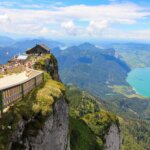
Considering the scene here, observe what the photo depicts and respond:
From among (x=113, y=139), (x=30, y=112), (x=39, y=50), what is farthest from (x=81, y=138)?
(x=39, y=50)

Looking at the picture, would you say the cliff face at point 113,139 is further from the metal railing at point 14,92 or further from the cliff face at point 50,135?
the metal railing at point 14,92

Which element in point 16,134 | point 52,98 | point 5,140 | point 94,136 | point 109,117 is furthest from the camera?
point 109,117

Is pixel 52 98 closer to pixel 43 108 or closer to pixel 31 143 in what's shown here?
pixel 43 108

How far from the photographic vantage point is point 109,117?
8800 centimetres

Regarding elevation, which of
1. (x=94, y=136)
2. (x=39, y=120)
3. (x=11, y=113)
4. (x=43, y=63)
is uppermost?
(x=11, y=113)

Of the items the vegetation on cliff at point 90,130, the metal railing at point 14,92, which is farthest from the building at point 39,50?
the metal railing at point 14,92

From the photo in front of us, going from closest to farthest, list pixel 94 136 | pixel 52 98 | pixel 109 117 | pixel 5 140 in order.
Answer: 1. pixel 5 140
2. pixel 52 98
3. pixel 94 136
4. pixel 109 117

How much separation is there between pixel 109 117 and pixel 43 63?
2195 cm

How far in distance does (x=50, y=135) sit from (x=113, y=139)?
53.2 metres

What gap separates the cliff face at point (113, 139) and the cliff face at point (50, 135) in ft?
126

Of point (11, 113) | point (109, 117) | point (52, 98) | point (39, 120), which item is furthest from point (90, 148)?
point (11, 113)

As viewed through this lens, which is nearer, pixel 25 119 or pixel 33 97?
pixel 25 119

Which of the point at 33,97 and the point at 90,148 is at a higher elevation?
the point at 33,97

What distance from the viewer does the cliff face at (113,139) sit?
81.0 metres
